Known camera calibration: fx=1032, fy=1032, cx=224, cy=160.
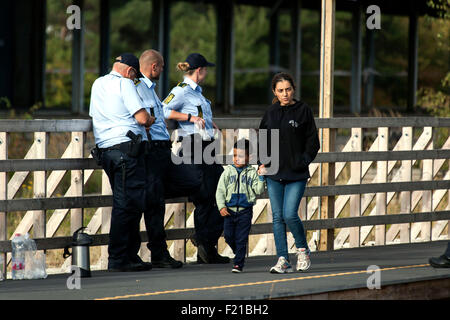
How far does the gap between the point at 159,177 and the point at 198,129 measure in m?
0.58

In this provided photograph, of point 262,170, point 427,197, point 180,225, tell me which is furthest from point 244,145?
point 427,197

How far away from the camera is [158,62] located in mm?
8766

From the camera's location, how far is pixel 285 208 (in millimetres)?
8398

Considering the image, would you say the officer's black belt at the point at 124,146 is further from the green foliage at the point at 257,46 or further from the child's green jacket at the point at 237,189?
the green foliage at the point at 257,46

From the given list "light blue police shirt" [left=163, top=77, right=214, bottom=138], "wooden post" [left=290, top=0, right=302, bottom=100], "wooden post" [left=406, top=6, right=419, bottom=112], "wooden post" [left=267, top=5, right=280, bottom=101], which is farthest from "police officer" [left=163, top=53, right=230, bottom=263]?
"wooden post" [left=406, top=6, right=419, bottom=112]

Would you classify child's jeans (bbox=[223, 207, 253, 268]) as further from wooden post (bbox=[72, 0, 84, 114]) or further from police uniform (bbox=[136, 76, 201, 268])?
wooden post (bbox=[72, 0, 84, 114])

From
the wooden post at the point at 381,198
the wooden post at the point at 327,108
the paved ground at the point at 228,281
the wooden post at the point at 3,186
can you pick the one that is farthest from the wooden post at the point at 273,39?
the wooden post at the point at 3,186

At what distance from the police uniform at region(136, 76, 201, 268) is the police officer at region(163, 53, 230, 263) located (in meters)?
0.11

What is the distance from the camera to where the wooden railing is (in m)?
8.43

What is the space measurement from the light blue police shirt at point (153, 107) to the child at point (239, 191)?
0.66 metres

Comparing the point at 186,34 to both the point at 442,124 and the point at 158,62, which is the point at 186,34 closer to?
the point at 442,124

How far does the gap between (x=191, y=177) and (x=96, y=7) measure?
21863 millimetres

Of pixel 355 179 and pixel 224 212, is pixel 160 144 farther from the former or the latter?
pixel 355 179

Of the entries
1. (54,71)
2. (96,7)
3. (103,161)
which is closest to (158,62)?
(103,161)
